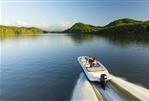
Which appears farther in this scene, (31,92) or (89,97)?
(31,92)

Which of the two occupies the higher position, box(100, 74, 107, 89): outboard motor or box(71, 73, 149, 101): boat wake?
box(100, 74, 107, 89): outboard motor

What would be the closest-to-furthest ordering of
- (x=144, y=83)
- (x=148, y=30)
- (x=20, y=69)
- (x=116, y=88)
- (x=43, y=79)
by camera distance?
1. (x=116, y=88)
2. (x=144, y=83)
3. (x=43, y=79)
4. (x=20, y=69)
5. (x=148, y=30)

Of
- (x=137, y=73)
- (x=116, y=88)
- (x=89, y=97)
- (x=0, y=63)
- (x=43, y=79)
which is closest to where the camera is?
(x=89, y=97)

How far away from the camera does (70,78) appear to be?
84.6 feet

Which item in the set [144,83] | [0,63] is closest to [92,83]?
[144,83]

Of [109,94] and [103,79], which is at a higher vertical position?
[103,79]

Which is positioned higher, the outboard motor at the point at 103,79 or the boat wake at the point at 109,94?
the outboard motor at the point at 103,79

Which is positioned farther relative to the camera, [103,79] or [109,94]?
[103,79]

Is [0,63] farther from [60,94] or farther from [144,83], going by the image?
[144,83]

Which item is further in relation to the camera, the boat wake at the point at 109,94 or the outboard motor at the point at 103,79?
the outboard motor at the point at 103,79

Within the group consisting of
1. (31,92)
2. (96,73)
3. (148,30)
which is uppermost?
(148,30)

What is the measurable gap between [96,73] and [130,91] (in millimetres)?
4606

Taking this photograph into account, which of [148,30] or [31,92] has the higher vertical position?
[148,30]

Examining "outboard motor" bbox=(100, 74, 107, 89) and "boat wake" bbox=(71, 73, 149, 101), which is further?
"outboard motor" bbox=(100, 74, 107, 89)
